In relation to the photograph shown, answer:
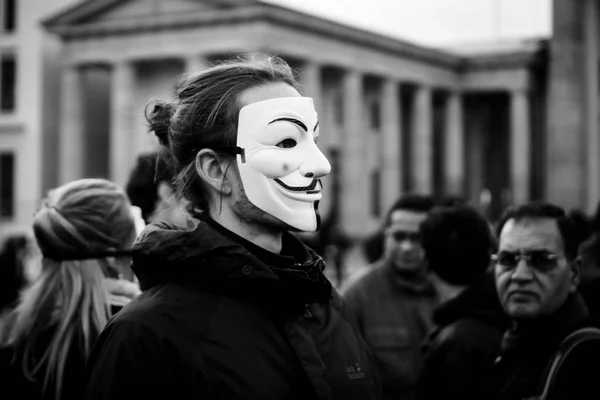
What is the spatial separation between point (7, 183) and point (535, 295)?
5125 cm

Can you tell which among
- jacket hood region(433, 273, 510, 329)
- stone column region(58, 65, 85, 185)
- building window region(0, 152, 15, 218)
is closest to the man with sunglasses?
jacket hood region(433, 273, 510, 329)

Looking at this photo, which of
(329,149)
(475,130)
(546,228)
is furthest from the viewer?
(475,130)

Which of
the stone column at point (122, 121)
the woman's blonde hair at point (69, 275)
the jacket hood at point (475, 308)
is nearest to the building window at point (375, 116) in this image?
the stone column at point (122, 121)

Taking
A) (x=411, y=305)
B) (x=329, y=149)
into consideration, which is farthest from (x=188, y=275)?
(x=329, y=149)

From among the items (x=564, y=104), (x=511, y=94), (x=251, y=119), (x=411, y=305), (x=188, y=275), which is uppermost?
(x=511, y=94)

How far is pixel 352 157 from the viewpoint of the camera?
176ft

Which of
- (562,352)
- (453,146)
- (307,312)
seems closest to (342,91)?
(453,146)

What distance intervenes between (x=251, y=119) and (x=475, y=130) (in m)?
68.0

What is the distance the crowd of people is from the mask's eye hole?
1cm

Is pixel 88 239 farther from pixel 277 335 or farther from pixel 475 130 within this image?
pixel 475 130

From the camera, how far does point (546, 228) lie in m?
4.92

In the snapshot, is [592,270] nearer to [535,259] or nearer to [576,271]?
[576,271]

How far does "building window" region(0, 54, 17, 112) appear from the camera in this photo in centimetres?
5141

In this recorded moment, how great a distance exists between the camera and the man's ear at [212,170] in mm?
3471
